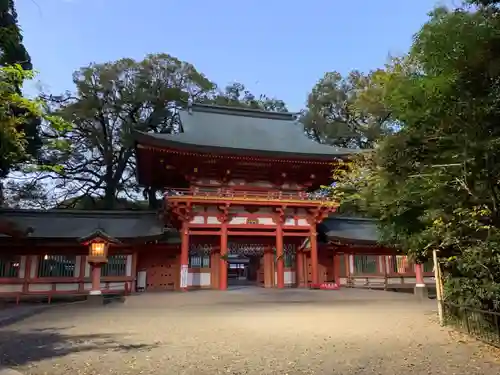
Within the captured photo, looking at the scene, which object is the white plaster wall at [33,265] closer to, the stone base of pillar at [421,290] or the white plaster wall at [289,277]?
the white plaster wall at [289,277]

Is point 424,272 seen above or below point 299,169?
below

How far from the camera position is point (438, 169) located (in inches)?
250

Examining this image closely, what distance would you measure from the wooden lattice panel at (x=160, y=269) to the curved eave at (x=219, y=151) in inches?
203

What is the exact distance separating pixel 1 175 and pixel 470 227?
1956cm

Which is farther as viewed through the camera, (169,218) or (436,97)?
(169,218)

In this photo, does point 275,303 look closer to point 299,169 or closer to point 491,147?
point 299,169

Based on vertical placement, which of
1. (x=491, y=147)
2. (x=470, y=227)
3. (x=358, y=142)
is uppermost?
(x=358, y=142)

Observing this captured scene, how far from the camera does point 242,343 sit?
6.92 m

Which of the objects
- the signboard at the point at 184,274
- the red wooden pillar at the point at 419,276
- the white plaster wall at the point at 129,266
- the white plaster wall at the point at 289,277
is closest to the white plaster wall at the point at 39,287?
the white plaster wall at the point at 129,266

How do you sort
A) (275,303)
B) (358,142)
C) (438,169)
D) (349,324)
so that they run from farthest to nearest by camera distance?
(358,142)
(275,303)
(349,324)
(438,169)

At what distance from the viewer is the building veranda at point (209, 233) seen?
1723cm

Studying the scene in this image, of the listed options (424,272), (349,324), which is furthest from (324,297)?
(424,272)

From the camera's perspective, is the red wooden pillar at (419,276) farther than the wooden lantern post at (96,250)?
Yes

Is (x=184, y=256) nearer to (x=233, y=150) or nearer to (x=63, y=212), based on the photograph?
(x=233, y=150)
